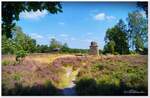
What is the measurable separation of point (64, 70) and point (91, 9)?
1018mm

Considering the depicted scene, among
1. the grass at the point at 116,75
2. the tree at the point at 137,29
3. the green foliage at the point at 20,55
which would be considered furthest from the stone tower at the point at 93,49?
the green foliage at the point at 20,55

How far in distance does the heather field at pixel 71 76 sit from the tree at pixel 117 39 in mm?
167

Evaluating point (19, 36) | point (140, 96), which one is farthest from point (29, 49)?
point (140, 96)

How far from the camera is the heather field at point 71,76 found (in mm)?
11758

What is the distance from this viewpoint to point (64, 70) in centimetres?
1185

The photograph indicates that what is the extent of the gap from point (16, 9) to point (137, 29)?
73.9 inches

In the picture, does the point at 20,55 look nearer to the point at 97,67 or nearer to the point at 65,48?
the point at 65,48

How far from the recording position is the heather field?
38.6ft

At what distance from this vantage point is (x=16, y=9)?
11.8m

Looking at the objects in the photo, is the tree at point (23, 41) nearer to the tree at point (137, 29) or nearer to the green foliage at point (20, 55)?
the green foliage at point (20, 55)

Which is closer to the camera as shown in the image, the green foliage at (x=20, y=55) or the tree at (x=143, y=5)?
the tree at (x=143, y=5)

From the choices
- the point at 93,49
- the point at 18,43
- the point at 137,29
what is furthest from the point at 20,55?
the point at 137,29

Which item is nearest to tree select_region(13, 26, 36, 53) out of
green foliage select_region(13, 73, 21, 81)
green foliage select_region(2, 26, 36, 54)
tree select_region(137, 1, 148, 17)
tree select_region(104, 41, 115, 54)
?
green foliage select_region(2, 26, 36, 54)

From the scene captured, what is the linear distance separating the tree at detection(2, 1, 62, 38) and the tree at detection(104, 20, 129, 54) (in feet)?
2.83
